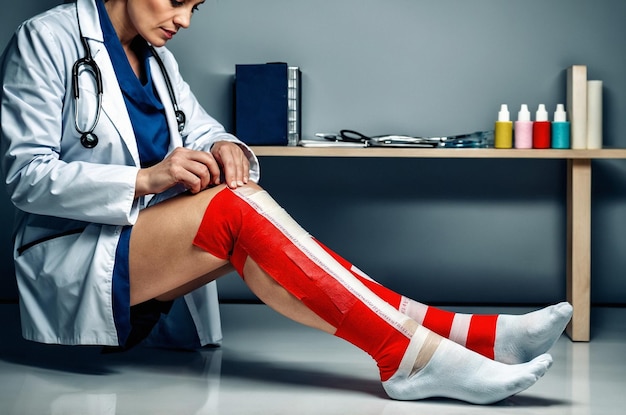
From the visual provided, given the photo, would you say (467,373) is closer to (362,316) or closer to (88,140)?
(362,316)

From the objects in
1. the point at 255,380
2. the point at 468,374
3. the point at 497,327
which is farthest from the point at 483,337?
the point at 255,380

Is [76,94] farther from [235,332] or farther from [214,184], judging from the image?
[235,332]

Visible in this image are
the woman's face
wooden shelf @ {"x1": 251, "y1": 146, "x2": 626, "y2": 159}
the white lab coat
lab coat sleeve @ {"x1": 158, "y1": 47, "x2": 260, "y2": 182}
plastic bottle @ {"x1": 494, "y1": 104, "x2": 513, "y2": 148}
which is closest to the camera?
the white lab coat

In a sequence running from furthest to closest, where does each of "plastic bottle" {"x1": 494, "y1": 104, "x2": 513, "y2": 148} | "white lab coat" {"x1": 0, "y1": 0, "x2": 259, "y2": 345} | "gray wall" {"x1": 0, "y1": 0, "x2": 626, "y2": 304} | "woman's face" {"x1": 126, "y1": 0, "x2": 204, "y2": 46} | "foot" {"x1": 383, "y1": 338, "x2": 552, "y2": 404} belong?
1. "gray wall" {"x1": 0, "y1": 0, "x2": 626, "y2": 304}
2. "plastic bottle" {"x1": 494, "y1": 104, "x2": 513, "y2": 148}
3. "woman's face" {"x1": 126, "y1": 0, "x2": 204, "y2": 46}
4. "white lab coat" {"x1": 0, "y1": 0, "x2": 259, "y2": 345}
5. "foot" {"x1": 383, "y1": 338, "x2": 552, "y2": 404}

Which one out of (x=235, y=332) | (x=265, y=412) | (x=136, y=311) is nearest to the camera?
(x=265, y=412)

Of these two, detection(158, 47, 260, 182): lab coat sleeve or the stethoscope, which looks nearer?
the stethoscope

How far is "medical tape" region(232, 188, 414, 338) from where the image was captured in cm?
170

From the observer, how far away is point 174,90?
2197 millimetres

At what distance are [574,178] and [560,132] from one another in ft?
0.47

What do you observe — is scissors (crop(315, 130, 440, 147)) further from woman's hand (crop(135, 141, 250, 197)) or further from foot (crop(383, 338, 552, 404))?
foot (crop(383, 338, 552, 404))

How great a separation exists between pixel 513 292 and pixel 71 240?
160 centimetres

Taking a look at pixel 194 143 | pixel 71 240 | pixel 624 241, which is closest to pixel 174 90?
pixel 194 143

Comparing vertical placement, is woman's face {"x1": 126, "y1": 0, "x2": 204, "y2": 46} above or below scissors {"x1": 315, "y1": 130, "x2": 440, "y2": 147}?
above

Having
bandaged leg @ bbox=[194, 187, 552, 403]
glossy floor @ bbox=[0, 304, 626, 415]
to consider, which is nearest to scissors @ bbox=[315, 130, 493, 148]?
glossy floor @ bbox=[0, 304, 626, 415]
